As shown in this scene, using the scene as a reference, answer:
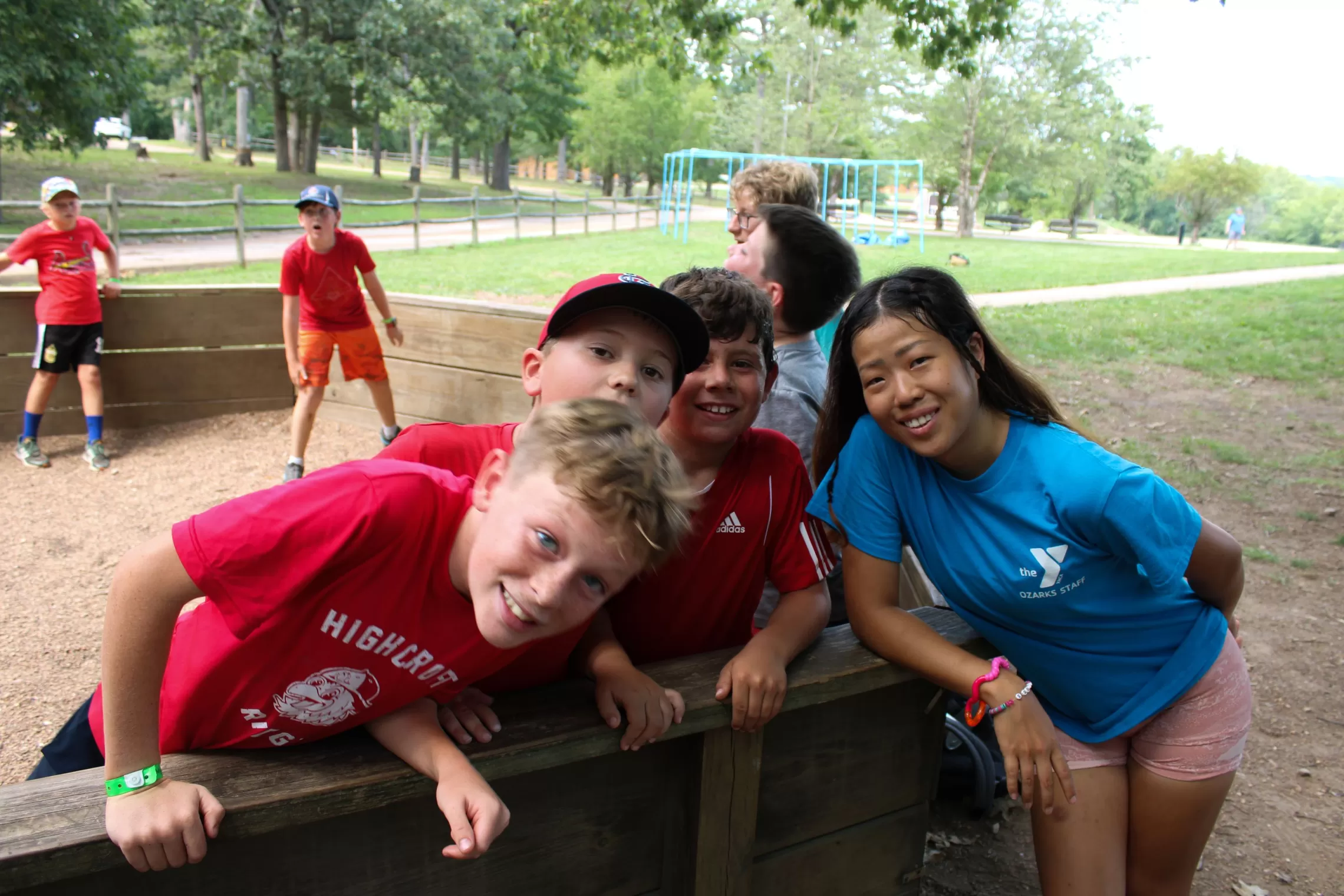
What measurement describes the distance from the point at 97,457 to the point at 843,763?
5.28m

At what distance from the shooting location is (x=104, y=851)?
1183 mm

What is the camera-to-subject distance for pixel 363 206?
22.9 metres

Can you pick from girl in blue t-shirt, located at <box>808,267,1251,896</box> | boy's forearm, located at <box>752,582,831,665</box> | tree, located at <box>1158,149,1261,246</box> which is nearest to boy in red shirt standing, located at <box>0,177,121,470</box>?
boy's forearm, located at <box>752,582,831,665</box>

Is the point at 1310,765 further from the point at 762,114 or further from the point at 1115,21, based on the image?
the point at 762,114

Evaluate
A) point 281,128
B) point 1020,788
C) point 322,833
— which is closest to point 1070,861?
point 1020,788

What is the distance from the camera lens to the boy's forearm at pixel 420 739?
1348 mm

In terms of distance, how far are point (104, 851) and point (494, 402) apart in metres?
4.76

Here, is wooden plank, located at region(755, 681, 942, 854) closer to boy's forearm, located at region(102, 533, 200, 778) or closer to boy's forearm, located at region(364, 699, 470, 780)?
boy's forearm, located at region(364, 699, 470, 780)

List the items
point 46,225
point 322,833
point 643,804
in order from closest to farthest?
point 322,833 < point 643,804 < point 46,225

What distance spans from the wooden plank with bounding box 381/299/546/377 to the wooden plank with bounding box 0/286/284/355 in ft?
2.66

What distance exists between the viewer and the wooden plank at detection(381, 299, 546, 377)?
567 cm

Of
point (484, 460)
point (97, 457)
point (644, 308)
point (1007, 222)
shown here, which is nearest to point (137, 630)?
point (484, 460)

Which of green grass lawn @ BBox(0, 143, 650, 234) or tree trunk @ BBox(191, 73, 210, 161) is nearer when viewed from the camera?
green grass lawn @ BBox(0, 143, 650, 234)

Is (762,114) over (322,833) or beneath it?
over
